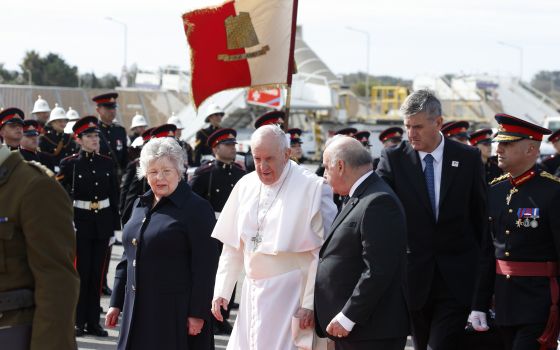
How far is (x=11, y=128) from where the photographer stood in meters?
10.9

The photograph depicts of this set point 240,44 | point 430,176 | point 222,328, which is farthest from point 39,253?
point 222,328

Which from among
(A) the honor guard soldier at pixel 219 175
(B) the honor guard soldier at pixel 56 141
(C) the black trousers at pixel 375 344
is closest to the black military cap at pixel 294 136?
(A) the honor guard soldier at pixel 219 175

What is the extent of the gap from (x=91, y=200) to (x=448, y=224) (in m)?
4.62

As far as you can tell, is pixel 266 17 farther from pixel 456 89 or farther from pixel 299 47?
pixel 456 89

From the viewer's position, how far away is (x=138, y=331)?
5852mm

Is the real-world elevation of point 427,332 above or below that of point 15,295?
below

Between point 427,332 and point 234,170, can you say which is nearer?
point 427,332

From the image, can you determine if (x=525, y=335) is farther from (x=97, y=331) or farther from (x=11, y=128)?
(x=11, y=128)

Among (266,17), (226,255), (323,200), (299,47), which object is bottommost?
(226,255)

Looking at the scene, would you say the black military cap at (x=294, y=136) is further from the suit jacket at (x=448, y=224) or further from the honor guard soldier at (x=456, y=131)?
the suit jacket at (x=448, y=224)

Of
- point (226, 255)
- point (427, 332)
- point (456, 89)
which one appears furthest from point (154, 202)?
point (456, 89)

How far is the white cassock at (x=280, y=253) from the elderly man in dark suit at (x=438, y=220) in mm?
749

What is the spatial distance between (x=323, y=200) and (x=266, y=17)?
2.93 meters

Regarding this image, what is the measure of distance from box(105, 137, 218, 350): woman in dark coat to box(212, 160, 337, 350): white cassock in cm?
25
